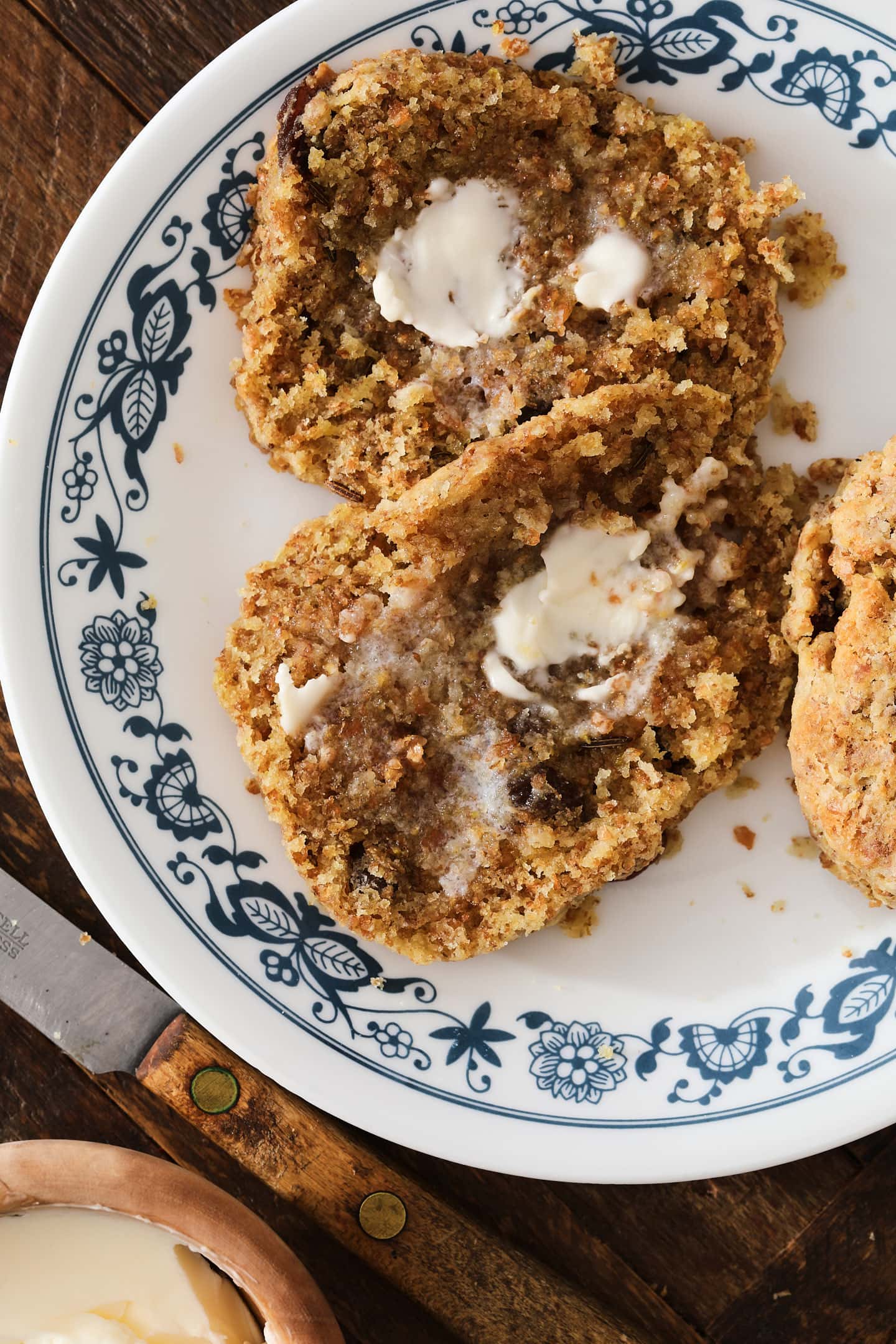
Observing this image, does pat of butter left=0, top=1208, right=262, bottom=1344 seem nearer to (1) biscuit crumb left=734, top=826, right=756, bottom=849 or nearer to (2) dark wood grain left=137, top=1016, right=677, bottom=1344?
(2) dark wood grain left=137, top=1016, right=677, bottom=1344

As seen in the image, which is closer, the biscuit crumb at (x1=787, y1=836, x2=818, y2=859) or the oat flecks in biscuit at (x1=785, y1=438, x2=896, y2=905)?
the oat flecks in biscuit at (x1=785, y1=438, x2=896, y2=905)

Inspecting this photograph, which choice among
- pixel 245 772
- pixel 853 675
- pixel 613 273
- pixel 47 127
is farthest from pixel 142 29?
pixel 853 675

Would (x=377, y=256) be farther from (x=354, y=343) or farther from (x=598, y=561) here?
(x=598, y=561)

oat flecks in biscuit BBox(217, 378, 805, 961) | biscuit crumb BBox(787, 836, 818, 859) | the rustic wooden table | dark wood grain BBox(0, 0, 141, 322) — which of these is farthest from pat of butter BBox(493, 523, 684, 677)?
dark wood grain BBox(0, 0, 141, 322)

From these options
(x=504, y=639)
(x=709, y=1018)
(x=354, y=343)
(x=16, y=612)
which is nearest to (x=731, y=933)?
(x=709, y=1018)

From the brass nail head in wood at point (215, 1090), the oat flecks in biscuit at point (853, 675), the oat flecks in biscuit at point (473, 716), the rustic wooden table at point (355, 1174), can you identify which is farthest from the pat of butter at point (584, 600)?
the rustic wooden table at point (355, 1174)

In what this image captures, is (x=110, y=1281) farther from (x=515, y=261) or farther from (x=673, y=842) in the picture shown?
(x=515, y=261)
